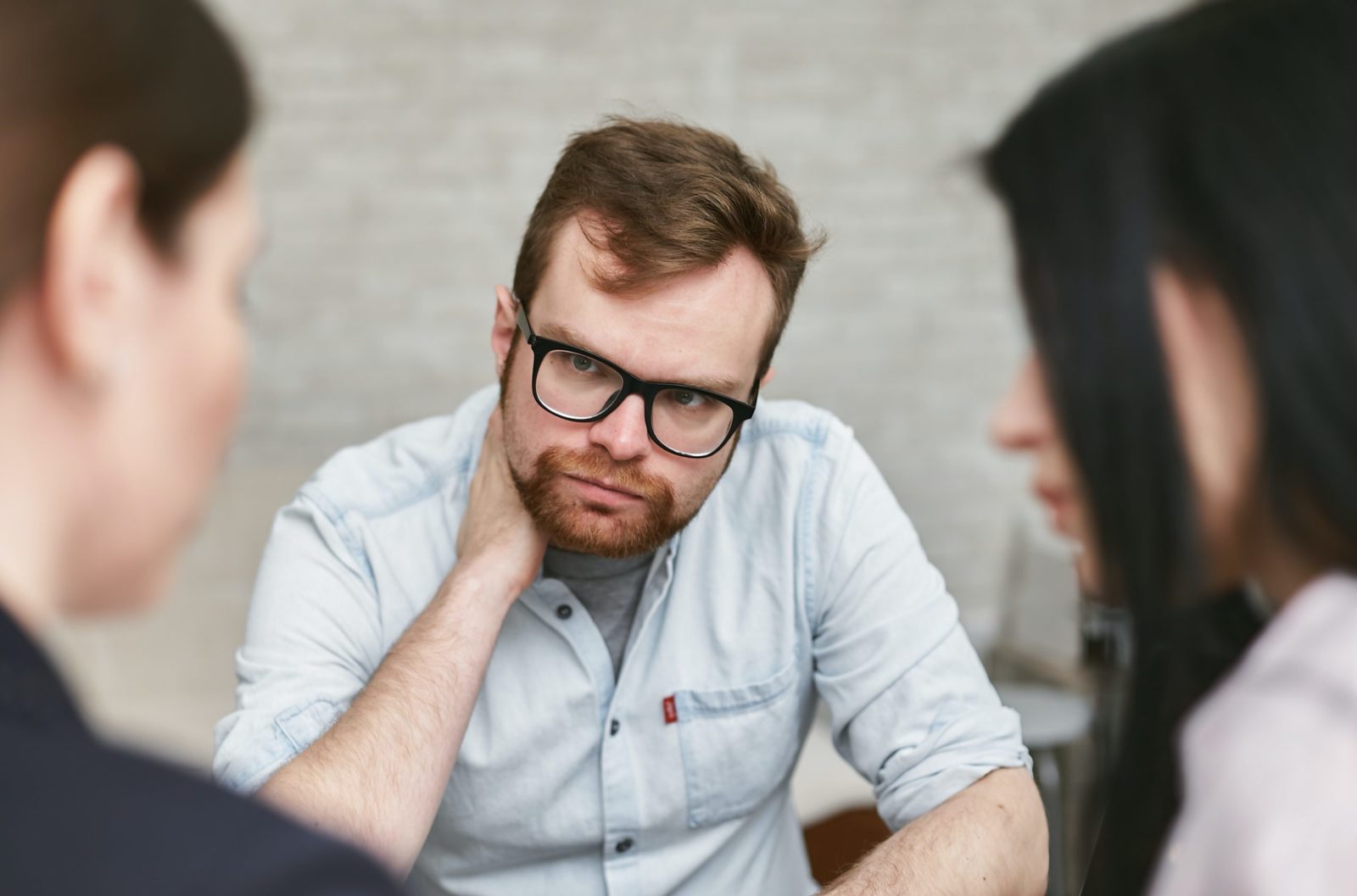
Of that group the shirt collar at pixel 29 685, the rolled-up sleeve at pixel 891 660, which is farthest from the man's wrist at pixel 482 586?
the shirt collar at pixel 29 685

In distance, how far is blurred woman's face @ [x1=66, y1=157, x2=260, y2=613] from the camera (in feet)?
2.20

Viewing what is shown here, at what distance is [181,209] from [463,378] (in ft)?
8.44

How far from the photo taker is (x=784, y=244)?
1.59 metres

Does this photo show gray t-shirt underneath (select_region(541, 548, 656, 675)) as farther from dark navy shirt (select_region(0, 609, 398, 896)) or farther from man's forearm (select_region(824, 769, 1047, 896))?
dark navy shirt (select_region(0, 609, 398, 896))

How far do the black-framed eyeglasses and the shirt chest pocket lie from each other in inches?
12.9

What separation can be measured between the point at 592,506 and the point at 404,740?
352 millimetres

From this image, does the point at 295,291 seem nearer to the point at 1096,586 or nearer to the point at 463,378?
the point at 463,378

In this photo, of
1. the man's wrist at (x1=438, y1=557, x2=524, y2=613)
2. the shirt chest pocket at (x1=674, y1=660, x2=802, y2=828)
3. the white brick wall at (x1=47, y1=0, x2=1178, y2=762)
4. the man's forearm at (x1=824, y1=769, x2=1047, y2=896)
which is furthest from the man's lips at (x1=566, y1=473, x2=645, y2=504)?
the white brick wall at (x1=47, y1=0, x2=1178, y2=762)

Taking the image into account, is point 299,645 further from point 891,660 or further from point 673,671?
point 891,660

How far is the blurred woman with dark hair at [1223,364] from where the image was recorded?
0.73m

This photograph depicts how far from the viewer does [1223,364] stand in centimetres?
80

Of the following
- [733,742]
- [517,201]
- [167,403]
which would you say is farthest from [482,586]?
[517,201]

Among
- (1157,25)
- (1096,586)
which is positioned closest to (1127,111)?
(1157,25)

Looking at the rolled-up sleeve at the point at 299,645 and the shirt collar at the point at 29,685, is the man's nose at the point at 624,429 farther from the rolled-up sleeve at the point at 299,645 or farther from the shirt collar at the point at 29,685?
the shirt collar at the point at 29,685
